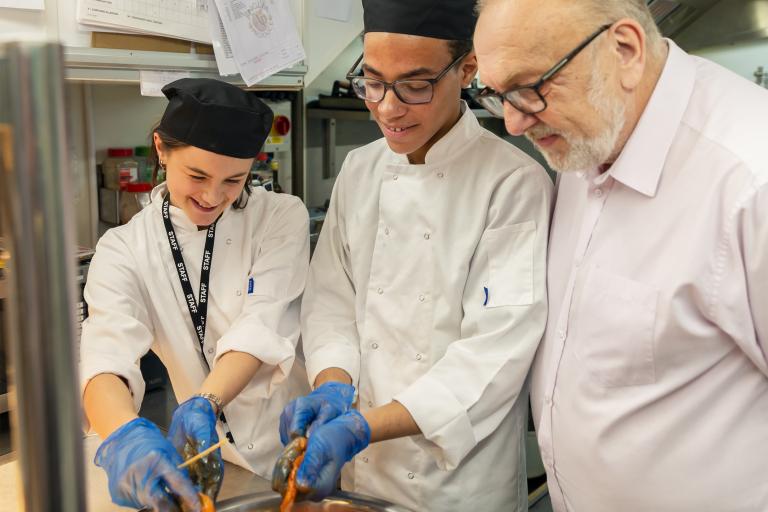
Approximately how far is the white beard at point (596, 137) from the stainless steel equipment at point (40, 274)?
827 mm

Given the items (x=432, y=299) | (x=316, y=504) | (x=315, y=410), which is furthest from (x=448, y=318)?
(x=316, y=504)

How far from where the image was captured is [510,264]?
1.22 meters

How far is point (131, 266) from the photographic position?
1308 millimetres

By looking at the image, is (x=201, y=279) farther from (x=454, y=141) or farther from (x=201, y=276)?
(x=454, y=141)

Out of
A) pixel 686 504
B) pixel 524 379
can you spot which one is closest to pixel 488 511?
pixel 524 379

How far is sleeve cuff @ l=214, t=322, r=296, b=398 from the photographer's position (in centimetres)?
126

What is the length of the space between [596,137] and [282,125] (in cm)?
157

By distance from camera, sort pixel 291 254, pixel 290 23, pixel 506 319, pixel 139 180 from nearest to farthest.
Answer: pixel 506 319, pixel 291 254, pixel 290 23, pixel 139 180

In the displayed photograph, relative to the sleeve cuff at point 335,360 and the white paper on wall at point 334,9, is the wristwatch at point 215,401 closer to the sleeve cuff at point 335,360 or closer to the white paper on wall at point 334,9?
the sleeve cuff at point 335,360

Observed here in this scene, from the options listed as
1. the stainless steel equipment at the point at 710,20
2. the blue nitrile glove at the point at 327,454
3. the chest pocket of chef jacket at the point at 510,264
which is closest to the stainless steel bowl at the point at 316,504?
the blue nitrile glove at the point at 327,454

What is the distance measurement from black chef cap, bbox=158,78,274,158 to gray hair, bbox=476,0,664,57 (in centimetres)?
48

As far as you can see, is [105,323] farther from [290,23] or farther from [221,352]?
[290,23]

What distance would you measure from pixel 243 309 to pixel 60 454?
0.96m

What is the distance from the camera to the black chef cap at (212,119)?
125 centimetres
